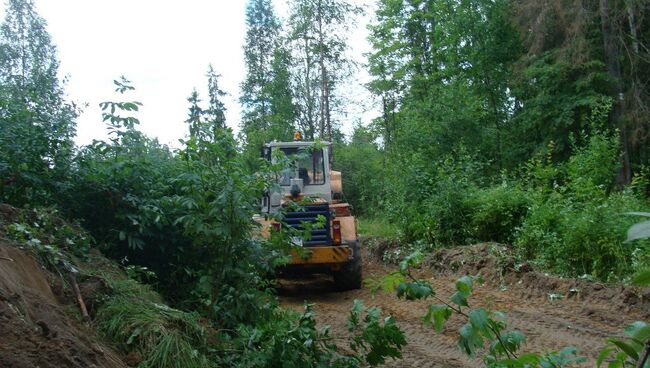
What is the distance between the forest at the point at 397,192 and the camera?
4.53 m

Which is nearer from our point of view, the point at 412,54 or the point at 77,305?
the point at 77,305

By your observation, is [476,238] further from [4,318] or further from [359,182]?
[359,182]

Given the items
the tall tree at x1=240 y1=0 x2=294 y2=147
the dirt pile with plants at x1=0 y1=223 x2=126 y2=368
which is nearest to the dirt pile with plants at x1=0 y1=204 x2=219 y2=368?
the dirt pile with plants at x1=0 y1=223 x2=126 y2=368

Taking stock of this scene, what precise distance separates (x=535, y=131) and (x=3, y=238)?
20.6 metres

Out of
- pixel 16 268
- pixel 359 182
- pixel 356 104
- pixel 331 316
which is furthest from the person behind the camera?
pixel 356 104

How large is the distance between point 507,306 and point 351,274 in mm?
3000

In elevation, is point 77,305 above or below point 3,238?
below

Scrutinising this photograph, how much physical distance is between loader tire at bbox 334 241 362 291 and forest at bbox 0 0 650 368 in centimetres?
183

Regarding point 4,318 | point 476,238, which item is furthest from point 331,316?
point 4,318

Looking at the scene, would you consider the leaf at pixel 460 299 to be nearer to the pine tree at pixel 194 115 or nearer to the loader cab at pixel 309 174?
the pine tree at pixel 194 115

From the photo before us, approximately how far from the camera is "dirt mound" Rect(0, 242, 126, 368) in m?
3.24

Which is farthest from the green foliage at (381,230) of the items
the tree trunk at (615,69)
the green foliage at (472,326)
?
the green foliage at (472,326)

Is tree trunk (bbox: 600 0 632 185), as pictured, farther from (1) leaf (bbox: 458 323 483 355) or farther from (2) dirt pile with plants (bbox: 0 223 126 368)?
(1) leaf (bbox: 458 323 483 355)

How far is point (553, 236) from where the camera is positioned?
10680 millimetres
